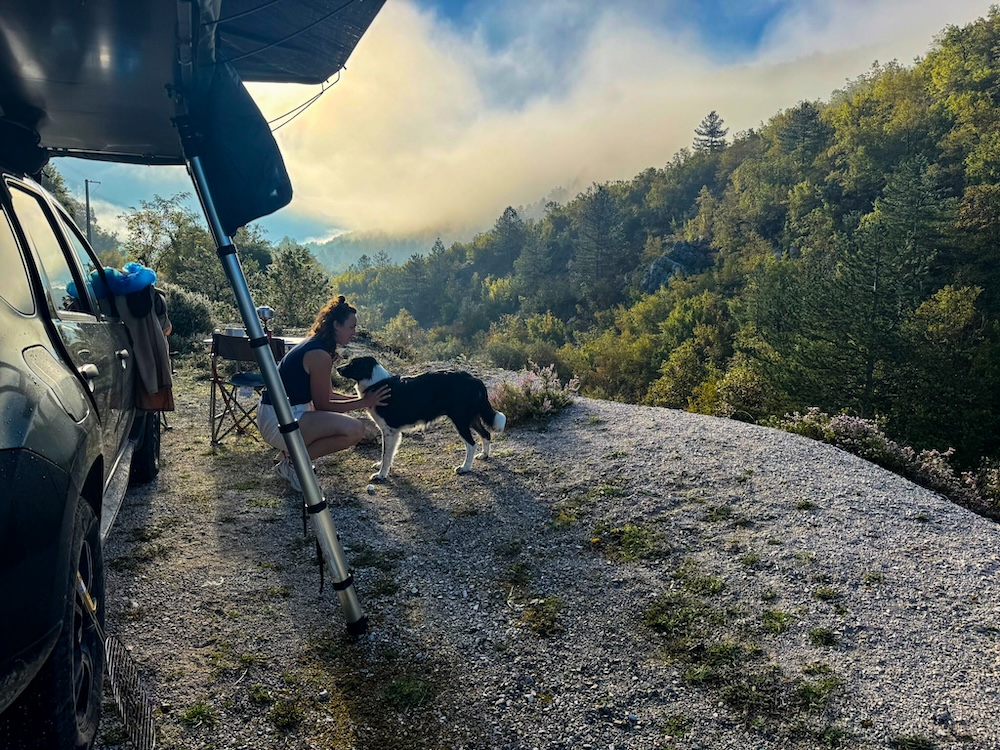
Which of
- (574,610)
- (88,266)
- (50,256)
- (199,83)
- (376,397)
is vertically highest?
(199,83)

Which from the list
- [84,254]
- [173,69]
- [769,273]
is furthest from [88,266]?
[769,273]

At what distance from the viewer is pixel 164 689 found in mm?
2508

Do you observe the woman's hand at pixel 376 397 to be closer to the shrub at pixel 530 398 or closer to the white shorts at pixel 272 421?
the white shorts at pixel 272 421

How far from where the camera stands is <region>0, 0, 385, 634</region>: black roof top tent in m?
2.29

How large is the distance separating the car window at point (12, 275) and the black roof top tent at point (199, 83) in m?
0.78

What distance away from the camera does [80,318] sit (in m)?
2.66

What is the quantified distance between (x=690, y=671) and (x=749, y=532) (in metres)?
1.65

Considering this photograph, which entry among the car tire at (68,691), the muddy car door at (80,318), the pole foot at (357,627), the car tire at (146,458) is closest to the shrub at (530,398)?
the car tire at (146,458)

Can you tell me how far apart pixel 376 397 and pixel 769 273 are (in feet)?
117

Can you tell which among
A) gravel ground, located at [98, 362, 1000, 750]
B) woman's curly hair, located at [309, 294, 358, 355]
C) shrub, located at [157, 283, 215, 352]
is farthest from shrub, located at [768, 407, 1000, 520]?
shrub, located at [157, 283, 215, 352]

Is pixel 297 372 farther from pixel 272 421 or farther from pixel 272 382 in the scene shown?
pixel 272 382

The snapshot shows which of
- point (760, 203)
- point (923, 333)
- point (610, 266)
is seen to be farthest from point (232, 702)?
point (610, 266)

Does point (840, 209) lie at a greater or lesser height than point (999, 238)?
greater

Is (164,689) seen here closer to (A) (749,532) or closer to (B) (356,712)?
(B) (356,712)
